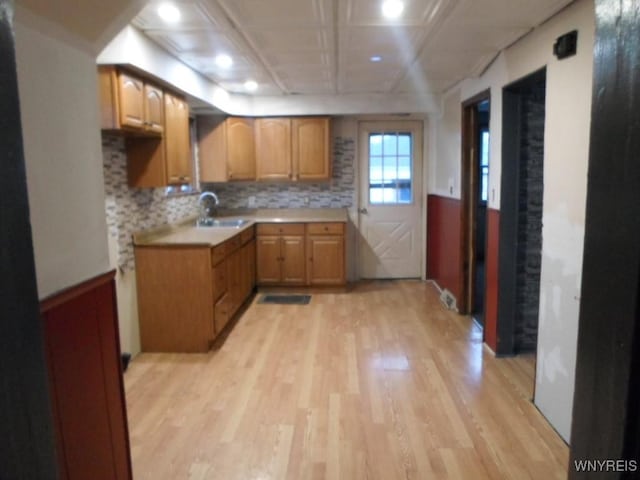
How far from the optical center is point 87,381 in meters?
1.52

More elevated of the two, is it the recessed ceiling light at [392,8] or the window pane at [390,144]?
the recessed ceiling light at [392,8]

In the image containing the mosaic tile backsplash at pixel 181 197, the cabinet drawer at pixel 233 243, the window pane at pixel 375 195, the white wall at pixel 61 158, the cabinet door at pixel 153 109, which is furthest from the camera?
the window pane at pixel 375 195

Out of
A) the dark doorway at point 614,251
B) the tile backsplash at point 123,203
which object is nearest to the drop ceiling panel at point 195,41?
the tile backsplash at point 123,203

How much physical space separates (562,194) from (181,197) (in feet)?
11.5

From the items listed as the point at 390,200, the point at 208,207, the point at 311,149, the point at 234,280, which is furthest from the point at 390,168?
the point at 234,280

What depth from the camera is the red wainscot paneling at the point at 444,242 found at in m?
4.69

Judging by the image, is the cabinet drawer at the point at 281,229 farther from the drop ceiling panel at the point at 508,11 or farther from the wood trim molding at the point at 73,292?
the wood trim molding at the point at 73,292

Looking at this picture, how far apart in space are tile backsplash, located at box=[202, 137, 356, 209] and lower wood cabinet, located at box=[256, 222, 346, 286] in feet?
1.98

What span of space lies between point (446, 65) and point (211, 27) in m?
1.93

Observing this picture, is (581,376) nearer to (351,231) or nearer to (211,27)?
(211,27)

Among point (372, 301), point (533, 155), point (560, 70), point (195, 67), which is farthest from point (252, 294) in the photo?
point (560, 70)

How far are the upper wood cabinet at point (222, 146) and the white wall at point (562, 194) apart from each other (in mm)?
3194

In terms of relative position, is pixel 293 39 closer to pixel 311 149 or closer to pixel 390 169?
pixel 311 149

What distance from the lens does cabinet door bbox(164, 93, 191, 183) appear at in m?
3.58
